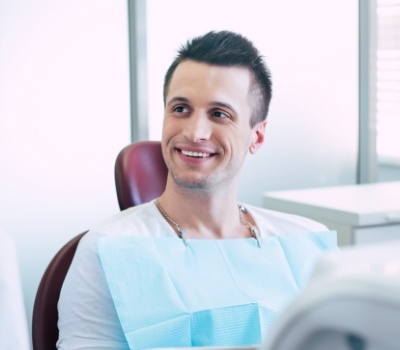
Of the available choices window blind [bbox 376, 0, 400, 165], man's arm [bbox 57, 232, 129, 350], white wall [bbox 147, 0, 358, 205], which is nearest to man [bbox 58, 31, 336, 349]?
man's arm [bbox 57, 232, 129, 350]

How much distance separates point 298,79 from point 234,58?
1397mm

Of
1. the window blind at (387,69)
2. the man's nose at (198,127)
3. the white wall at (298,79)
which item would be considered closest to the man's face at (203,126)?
the man's nose at (198,127)

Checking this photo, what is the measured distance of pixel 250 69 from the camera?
135 centimetres

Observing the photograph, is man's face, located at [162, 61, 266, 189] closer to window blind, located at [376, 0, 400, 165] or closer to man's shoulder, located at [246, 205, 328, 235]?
man's shoulder, located at [246, 205, 328, 235]

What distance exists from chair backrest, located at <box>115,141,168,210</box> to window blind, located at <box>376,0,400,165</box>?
154 centimetres

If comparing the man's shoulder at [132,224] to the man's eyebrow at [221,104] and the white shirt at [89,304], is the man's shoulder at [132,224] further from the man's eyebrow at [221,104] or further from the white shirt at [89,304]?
the man's eyebrow at [221,104]

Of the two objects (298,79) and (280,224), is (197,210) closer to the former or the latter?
(280,224)

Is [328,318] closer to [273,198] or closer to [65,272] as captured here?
[65,272]

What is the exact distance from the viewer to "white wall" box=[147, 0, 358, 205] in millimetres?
2439

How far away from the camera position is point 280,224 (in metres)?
1.40

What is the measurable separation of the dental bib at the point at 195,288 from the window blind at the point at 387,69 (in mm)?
1729

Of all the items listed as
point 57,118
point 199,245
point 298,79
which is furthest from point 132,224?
point 298,79

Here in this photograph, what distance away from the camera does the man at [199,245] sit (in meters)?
1.12

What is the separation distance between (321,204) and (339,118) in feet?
3.32
